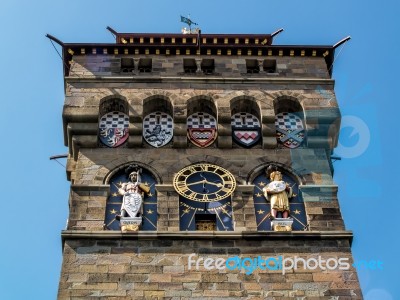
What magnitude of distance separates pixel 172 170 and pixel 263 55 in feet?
17.7

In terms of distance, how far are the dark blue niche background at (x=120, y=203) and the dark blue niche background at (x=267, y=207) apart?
2341 mm

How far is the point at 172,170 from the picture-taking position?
24109 mm

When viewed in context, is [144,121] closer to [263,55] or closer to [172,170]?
[172,170]

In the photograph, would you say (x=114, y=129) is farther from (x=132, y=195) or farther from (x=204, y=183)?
(x=204, y=183)

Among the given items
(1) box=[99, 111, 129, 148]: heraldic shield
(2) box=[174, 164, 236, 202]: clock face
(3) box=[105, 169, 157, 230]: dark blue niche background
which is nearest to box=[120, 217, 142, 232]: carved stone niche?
(3) box=[105, 169, 157, 230]: dark blue niche background

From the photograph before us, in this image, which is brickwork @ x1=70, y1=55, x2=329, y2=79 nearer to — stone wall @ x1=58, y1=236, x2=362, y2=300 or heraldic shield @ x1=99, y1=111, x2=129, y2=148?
heraldic shield @ x1=99, y1=111, x2=129, y2=148

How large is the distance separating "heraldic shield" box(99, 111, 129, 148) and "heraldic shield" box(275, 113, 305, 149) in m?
3.81

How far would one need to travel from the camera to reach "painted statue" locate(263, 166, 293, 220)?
23062mm

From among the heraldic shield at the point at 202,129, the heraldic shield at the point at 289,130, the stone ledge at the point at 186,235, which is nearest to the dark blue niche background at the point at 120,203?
the stone ledge at the point at 186,235

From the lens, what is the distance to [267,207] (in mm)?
23344

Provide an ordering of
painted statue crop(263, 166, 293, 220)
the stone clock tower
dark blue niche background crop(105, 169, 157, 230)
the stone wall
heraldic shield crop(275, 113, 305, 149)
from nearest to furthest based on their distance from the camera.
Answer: the stone wall < the stone clock tower < dark blue niche background crop(105, 169, 157, 230) < painted statue crop(263, 166, 293, 220) < heraldic shield crop(275, 113, 305, 149)

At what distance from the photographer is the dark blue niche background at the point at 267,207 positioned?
75.3 feet

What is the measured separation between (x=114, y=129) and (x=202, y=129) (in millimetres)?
2191

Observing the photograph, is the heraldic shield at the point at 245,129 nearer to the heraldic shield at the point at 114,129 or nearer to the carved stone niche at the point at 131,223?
the heraldic shield at the point at 114,129
